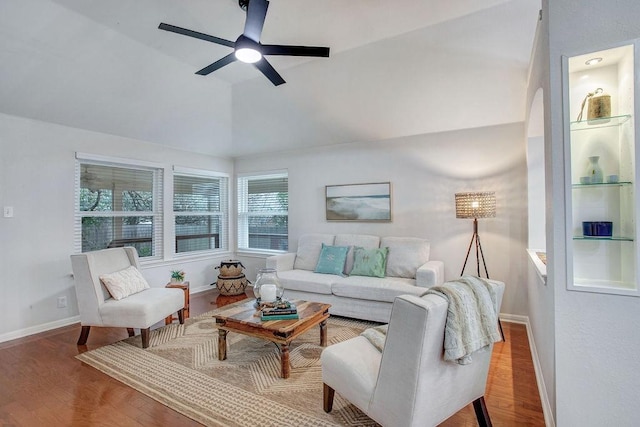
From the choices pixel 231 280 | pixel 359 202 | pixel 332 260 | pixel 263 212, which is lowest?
pixel 231 280

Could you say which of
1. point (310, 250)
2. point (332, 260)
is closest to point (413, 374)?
point (332, 260)

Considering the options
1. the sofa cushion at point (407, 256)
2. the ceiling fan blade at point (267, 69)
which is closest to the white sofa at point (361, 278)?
the sofa cushion at point (407, 256)

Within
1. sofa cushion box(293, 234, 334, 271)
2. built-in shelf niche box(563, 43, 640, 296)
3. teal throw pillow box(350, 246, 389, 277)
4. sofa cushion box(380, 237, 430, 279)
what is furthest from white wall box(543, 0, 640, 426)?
sofa cushion box(293, 234, 334, 271)

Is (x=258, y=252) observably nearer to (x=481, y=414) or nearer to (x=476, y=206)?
(x=476, y=206)

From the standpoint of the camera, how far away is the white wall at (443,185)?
3.60 meters

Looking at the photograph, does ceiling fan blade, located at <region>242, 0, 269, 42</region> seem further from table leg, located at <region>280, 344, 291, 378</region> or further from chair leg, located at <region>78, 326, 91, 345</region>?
chair leg, located at <region>78, 326, 91, 345</region>

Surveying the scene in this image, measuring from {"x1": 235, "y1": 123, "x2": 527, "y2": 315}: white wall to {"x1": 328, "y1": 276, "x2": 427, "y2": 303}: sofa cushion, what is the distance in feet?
2.89

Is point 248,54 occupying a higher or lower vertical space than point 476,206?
higher

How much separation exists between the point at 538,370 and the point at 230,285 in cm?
390

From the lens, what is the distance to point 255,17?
196 centimetres

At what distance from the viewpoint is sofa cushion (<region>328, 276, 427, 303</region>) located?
3.31 meters

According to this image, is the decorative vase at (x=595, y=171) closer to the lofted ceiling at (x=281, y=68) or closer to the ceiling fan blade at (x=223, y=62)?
the lofted ceiling at (x=281, y=68)

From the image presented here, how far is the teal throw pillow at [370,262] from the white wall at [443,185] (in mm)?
542

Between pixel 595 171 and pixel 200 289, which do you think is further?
pixel 200 289
